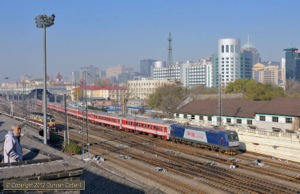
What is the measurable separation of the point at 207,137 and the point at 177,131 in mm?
5414

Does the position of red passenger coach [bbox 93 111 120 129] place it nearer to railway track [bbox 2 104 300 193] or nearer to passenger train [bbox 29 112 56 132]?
passenger train [bbox 29 112 56 132]

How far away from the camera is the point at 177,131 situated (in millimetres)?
39812

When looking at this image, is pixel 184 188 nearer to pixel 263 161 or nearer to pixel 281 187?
pixel 281 187

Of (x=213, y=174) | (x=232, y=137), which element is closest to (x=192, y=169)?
(x=213, y=174)

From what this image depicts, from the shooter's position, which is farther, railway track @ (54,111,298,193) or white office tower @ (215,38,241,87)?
white office tower @ (215,38,241,87)

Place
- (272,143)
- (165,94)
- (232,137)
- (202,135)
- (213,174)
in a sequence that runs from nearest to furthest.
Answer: (213,174)
(232,137)
(272,143)
(202,135)
(165,94)

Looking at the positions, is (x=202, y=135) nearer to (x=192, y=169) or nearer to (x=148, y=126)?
(x=192, y=169)

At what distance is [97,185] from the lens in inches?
520

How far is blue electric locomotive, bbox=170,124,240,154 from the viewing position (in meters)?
32.7

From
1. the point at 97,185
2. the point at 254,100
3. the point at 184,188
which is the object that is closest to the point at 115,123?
the point at 254,100

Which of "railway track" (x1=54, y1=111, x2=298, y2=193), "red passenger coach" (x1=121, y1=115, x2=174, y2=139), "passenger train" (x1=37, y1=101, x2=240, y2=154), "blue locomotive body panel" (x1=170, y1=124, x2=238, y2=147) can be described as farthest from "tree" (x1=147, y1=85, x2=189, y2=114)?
"railway track" (x1=54, y1=111, x2=298, y2=193)

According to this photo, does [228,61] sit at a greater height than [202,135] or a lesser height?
greater

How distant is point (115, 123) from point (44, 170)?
47118 millimetres

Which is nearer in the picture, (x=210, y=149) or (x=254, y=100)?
(x=210, y=149)
